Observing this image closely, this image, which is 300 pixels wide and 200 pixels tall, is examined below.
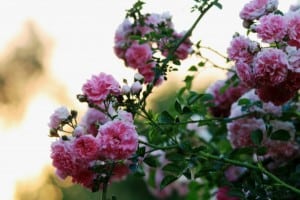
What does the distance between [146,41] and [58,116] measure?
1.36 feet

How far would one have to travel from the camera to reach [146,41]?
5.92 feet

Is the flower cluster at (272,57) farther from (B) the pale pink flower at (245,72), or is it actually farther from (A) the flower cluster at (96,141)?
(A) the flower cluster at (96,141)

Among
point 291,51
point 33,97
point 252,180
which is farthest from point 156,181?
point 33,97

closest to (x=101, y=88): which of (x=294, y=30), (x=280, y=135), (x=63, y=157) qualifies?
(x=63, y=157)

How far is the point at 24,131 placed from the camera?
9.29m

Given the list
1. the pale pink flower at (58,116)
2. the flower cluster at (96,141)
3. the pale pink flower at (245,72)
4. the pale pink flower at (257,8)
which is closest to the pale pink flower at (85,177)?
the flower cluster at (96,141)

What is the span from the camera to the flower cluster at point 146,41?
1806mm

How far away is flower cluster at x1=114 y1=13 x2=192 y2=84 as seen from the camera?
1.81 metres

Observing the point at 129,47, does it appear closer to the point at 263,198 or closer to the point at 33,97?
the point at 263,198

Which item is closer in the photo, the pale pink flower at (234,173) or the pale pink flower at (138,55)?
the pale pink flower at (138,55)

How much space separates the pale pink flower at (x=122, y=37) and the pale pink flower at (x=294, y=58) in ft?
2.04

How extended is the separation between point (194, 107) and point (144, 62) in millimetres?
216

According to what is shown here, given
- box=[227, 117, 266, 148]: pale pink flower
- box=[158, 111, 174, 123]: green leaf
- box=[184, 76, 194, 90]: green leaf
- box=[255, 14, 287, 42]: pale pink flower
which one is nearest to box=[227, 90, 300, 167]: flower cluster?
box=[227, 117, 266, 148]: pale pink flower

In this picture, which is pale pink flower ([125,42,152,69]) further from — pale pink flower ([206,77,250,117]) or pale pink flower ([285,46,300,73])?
pale pink flower ([285,46,300,73])
